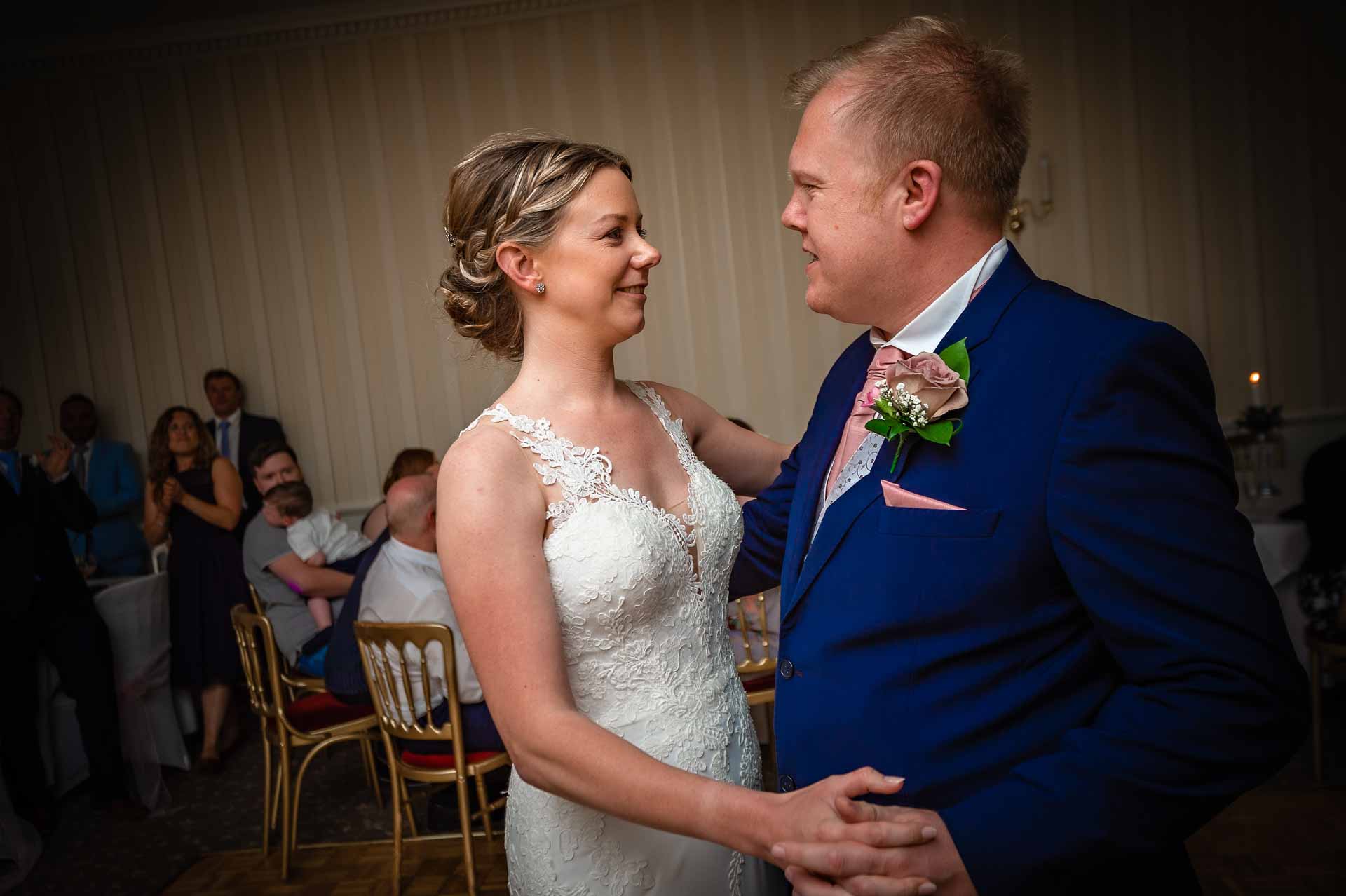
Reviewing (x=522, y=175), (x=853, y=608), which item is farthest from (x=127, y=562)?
(x=853, y=608)

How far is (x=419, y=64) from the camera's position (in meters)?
7.07

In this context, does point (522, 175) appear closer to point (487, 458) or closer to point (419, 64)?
point (487, 458)

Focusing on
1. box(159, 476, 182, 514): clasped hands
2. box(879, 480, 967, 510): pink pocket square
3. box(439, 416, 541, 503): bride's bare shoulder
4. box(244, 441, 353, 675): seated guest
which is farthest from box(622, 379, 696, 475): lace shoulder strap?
box(159, 476, 182, 514): clasped hands

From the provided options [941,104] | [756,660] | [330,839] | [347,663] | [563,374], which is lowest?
[330,839]

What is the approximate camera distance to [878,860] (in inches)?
44.8

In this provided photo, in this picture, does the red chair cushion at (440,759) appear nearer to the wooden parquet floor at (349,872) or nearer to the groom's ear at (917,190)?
the wooden parquet floor at (349,872)

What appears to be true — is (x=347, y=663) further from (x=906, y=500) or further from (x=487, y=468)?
(x=906, y=500)

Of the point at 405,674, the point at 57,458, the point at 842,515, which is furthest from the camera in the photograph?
the point at 57,458

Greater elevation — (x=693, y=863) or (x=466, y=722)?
(x=693, y=863)

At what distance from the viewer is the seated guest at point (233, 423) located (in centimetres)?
688

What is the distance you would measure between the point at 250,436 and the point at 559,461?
19.1ft

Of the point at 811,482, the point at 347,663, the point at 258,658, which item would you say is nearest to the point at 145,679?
the point at 258,658

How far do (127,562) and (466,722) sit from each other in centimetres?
411

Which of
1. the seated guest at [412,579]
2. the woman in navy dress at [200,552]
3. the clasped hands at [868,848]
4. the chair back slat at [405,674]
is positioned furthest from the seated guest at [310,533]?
the clasped hands at [868,848]
